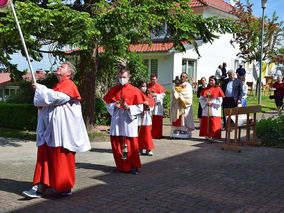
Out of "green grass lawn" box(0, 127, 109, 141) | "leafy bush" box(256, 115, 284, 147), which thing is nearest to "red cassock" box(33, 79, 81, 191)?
"green grass lawn" box(0, 127, 109, 141)

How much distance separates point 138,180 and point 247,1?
72.1ft

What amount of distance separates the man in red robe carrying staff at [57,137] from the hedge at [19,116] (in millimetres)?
7252

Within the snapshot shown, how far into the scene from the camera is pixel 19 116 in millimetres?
12539

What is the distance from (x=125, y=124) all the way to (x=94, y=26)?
10.3 ft

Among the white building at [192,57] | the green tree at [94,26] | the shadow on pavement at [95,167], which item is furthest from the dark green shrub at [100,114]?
the white building at [192,57]

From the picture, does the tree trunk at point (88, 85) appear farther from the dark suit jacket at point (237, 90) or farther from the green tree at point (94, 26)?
the dark suit jacket at point (237, 90)

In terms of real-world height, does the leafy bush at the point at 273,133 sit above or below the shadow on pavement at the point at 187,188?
above

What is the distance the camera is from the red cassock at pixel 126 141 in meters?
6.85

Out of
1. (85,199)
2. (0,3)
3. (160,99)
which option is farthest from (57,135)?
(160,99)

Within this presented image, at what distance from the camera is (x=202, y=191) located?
5684 millimetres

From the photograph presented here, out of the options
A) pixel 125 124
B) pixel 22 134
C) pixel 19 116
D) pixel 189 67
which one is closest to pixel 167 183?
pixel 125 124

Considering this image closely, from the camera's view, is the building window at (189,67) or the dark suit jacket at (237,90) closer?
the dark suit jacket at (237,90)

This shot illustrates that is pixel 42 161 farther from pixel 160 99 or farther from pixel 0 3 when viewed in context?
pixel 160 99

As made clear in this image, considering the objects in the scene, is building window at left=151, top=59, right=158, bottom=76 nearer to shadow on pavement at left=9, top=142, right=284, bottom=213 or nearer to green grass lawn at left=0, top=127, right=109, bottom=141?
green grass lawn at left=0, top=127, right=109, bottom=141
